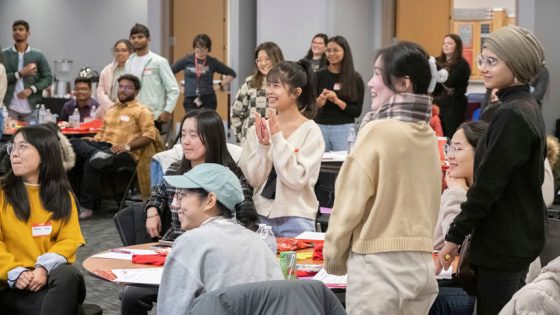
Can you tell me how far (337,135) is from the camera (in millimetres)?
8789

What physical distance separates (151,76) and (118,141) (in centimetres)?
134

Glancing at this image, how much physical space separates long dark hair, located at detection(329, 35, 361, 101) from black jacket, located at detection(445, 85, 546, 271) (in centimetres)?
529

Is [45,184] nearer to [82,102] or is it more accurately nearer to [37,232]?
[37,232]

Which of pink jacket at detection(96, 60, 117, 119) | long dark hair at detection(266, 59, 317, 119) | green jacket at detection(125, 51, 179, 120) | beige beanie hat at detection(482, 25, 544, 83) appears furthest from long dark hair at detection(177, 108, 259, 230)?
green jacket at detection(125, 51, 179, 120)

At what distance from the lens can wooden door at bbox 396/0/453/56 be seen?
41.9 feet

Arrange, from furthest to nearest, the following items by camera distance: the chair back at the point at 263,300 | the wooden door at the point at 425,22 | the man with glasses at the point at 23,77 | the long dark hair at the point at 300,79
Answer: the wooden door at the point at 425,22
the man with glasses at the point at 23,77
the long dark hair at the point at 300,79
the chair back at the point at 263,300

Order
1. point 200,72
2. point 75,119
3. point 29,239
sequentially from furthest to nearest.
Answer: point 200,72, point 75,119, point 29,239

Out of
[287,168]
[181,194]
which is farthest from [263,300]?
[287,168]

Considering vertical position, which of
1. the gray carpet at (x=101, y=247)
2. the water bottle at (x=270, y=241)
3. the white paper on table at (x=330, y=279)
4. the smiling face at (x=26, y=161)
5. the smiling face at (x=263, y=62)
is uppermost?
the smiling face at (x=263, y=62)

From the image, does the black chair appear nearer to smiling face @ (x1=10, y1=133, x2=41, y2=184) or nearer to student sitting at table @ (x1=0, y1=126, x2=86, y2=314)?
student sitting at table @ (x1=0, y1=126, x2=86, y2=314)

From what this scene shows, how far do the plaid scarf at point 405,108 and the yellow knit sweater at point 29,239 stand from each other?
182 cm

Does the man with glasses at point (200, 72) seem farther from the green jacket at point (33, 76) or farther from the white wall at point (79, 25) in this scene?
the white wall at point (79, 25)

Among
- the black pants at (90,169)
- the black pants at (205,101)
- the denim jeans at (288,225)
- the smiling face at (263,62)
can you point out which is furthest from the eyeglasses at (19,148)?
the black pants at (205,101)

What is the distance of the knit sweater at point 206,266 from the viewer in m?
3.06
